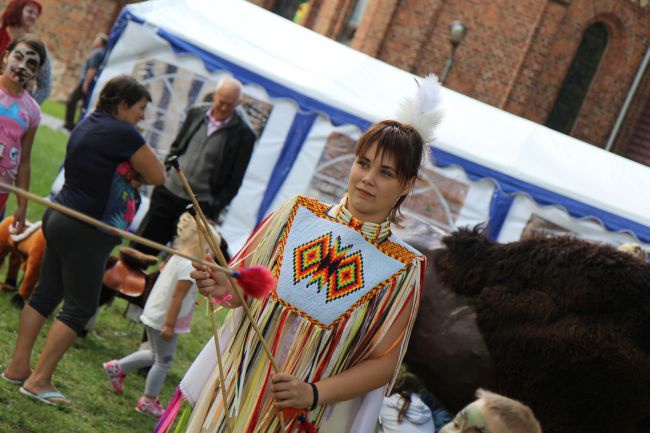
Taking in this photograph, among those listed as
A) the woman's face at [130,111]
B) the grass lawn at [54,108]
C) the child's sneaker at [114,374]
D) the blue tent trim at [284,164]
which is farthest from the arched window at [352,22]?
the woman's face at [130,111]

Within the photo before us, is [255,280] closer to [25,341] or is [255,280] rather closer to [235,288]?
[235,288]

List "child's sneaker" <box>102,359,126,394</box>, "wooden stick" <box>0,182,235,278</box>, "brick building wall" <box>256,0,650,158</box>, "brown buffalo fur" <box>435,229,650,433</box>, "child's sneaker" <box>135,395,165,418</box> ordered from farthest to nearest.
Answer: "brick building wall" <box>256,0,650,158</box>, "child's sneaker" <box>102,359,126,394</box>, "child's sneaker" <box>135,395,165,418</box>, "brown buffalo fur" <box>435,229,650,433</box>, "wooden stick" <box>0,182,235,278</box>

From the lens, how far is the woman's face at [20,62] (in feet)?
17.2

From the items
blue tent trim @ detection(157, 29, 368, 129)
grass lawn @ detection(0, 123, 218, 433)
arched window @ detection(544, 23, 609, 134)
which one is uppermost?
arched window @ detection(544, 23, 609, 134)

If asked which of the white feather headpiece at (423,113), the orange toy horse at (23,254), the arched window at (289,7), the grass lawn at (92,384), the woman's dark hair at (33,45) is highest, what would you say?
the arched window at (289,7)

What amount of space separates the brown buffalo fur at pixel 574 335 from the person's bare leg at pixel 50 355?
7.16ft

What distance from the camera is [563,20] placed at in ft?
69.9

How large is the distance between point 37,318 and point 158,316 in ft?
2.62

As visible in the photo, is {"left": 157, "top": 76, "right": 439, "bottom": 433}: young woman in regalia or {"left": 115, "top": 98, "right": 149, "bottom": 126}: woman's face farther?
{"left": 115, "top": 98, "right": 149, "bottom": 126}: woman's face

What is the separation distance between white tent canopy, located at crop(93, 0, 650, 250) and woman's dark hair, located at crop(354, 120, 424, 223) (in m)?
6.64

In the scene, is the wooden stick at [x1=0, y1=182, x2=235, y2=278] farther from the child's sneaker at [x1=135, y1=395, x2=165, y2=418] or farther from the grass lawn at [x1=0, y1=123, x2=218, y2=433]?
the child's sneaker at [x1=135, y1=395, x2=165, y2=418]

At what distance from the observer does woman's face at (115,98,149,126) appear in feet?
16.4

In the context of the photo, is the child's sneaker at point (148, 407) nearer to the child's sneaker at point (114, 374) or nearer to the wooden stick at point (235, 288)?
the child's sneaker at point (114, 374)

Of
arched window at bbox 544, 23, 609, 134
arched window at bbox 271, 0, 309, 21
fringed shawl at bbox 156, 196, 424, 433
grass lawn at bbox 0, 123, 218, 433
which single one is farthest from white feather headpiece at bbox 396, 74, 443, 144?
arched window at bbox 271, 0, 309, 21
